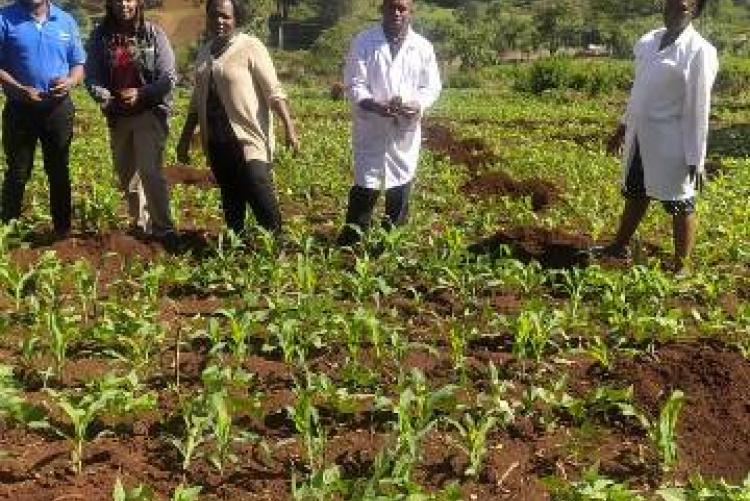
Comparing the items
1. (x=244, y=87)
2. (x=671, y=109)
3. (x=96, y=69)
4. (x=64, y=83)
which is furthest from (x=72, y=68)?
(x=671, y=109)

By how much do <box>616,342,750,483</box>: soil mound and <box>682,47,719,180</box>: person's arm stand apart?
153 cm

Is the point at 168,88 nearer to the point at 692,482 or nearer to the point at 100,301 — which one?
the point at 100,301

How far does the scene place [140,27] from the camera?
606 centimetres

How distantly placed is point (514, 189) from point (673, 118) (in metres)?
3.50

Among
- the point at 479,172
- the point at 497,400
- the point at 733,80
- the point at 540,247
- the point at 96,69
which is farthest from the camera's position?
the point at 733,80

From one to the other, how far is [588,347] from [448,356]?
2.34 ft

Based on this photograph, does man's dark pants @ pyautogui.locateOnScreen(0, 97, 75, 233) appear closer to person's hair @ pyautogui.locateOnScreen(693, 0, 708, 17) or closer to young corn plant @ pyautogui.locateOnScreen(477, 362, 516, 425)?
young corn plant @ pyautogui.locateOnScreen(477, 362, 516, 425)

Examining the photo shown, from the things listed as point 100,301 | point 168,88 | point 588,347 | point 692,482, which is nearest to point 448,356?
point 588,347

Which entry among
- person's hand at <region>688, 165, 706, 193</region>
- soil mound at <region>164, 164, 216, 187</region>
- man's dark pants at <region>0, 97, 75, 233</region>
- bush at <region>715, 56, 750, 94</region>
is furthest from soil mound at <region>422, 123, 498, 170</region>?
bush at <region>715, 56, 750, 94</region>

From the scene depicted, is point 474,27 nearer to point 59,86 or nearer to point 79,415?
point 59,86

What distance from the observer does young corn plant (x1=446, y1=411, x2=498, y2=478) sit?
11.5 feet

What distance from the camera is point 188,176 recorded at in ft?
31.9

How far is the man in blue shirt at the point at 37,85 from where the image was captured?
6113 mm

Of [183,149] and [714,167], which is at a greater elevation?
[183,149]
